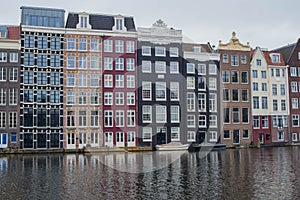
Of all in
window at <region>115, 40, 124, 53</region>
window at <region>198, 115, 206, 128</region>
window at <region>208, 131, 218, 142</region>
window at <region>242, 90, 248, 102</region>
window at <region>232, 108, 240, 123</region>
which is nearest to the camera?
window at <region>115, 40, 124, 53</region>

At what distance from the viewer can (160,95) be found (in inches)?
2534

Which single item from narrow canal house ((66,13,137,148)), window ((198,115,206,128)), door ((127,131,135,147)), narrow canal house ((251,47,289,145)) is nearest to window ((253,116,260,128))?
narrow canal house ((251,47,289,145))

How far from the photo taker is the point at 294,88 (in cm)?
7481

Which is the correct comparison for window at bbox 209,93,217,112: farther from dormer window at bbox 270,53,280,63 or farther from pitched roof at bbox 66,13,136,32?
pitched roof at bbox 66,13,136,32

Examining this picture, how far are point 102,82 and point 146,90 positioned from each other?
7433mm

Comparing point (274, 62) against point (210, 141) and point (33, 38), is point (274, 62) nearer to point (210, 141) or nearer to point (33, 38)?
point (210, 141)

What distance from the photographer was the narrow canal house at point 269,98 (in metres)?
71.4

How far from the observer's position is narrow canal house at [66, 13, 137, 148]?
2410 inches

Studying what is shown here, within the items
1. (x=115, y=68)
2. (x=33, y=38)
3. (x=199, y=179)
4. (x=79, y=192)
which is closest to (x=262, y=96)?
(x=115, y=68)

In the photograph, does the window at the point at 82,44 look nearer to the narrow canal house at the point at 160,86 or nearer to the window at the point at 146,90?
the narrow canal house at the point at 160,86

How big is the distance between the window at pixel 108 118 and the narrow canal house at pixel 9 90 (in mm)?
13448

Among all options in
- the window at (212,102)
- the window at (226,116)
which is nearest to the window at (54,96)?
the window at (212,102)

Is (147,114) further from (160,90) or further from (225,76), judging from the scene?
(225,76)

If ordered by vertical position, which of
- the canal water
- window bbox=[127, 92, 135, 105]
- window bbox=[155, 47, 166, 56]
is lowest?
the canal water
